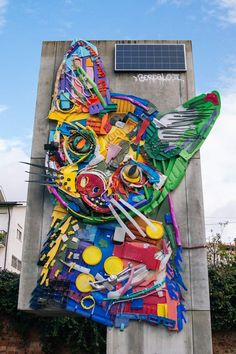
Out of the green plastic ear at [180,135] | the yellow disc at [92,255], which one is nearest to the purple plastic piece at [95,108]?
the green plastic ear at [180,135]

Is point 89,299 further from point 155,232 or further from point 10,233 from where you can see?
point 10,233

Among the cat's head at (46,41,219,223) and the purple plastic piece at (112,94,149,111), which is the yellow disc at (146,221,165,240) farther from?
the purple plastic piece at (112,94,149,111)

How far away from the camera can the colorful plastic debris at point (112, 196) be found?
6.53 m

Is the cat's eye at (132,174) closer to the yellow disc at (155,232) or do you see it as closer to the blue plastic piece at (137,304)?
the yellow disc at (155,232)

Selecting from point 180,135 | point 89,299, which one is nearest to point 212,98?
point 180,135

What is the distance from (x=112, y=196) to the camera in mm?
6980

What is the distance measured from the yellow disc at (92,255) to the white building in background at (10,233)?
1308 centimetres

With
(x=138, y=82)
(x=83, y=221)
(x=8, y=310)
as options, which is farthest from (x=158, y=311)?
(x=8, y=310)

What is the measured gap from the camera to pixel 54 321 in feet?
33.3

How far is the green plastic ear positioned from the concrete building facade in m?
0.20

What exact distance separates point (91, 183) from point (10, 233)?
13827mm

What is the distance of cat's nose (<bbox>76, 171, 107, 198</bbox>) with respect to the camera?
6.99 m

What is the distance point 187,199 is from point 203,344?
235 cm

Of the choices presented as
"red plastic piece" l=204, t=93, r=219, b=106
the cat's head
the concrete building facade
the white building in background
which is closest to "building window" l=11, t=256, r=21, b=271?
the white building in background
